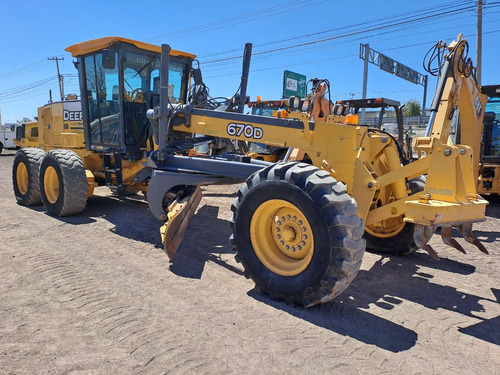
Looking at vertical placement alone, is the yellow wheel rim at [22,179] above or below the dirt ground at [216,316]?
above

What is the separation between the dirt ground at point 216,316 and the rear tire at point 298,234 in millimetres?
244

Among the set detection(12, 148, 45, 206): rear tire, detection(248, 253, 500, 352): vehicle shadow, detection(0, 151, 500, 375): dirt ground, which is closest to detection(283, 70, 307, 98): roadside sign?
detection(12, 148, 45, 206): rear tire

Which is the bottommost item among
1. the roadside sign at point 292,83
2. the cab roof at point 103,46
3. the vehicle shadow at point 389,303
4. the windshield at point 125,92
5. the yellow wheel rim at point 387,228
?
the vehicle shadow at point 389,303

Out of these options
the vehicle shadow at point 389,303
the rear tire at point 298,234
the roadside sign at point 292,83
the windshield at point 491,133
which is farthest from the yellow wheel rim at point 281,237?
the roadside sign at point 292,83

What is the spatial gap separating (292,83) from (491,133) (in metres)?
15.4

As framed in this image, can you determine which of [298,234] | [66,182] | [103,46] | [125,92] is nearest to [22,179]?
[66,182]

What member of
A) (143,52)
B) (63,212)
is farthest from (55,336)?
(143,52)

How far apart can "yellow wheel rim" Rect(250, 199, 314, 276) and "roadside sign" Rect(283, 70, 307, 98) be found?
19.3m

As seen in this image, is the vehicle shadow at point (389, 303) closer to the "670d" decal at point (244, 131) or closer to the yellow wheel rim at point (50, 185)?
the "670d" decal at point (244, 131)

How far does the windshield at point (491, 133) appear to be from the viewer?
8.92m

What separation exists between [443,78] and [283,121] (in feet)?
5.61

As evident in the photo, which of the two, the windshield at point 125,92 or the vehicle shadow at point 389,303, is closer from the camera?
the vehicle shadow at point 389,303

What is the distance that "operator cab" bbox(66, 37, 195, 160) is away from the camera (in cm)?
670

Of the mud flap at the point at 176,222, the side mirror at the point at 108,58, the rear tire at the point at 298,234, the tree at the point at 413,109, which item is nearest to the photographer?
the rear tire at the point at 298,234
